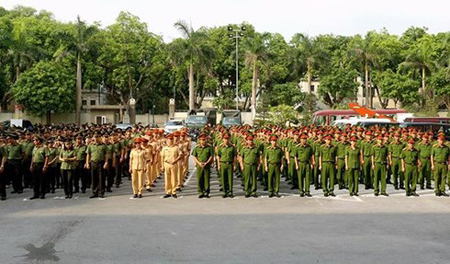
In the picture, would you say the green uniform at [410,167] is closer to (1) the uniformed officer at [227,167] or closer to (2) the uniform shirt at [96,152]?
(1) the uniformed officer at [227,167]

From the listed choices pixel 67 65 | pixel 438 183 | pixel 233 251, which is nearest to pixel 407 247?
pixel 233 251

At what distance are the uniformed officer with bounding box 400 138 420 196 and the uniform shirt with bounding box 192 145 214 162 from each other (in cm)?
508

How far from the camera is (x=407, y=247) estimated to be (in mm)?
9461

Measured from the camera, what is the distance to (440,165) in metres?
15.7

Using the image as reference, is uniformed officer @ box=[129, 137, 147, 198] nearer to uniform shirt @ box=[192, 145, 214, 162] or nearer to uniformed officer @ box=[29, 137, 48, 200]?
uniform shirt @ box=[192, 145, 214, 162]

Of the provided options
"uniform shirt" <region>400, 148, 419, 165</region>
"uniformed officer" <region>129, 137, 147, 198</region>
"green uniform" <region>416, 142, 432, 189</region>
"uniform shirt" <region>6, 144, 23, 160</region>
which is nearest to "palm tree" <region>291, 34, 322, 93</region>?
"green uniform" <region>416, 142, 432, 189</region>

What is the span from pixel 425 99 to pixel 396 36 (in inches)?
431

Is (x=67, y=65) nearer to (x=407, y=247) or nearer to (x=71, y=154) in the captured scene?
(x=71, y=154)

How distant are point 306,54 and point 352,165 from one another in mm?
44275

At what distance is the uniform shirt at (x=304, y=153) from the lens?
52.2 ft

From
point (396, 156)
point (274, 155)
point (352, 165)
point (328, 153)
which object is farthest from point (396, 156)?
point (274, 155)

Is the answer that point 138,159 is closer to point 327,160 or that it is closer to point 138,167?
point 138,167

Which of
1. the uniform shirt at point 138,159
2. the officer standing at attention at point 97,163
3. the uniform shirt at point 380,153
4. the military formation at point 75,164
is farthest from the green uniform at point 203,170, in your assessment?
the uniform shirt at point 380,153

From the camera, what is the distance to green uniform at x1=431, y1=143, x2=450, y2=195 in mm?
15641
